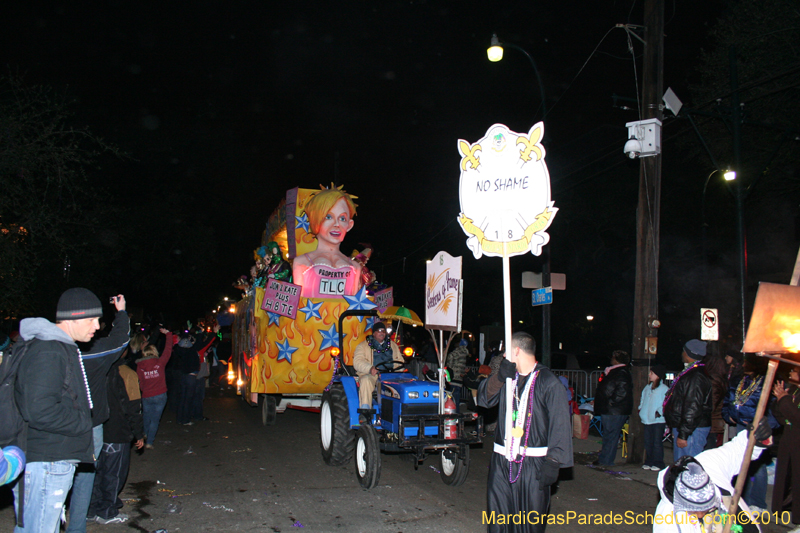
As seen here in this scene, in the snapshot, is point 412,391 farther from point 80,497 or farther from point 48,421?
point 48,421

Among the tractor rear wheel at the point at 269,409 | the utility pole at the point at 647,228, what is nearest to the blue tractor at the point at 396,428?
the utility pole at the point at 647,228

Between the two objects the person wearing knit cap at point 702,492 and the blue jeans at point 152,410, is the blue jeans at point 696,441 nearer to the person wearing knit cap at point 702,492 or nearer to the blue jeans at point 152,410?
the person wearing knit cap at point 702,492

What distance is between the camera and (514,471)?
429 centimetres

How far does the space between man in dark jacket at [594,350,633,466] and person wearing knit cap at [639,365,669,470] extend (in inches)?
10.9

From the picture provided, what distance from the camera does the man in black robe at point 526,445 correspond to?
13.7 feet

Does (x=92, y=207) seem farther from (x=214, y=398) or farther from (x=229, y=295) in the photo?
(x=229, y=295)

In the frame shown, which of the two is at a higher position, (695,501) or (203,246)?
(203,246)

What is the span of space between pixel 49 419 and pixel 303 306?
7451mm

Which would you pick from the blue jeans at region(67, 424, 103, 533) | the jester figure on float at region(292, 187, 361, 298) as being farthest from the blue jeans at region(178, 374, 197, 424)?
the blue jeans at region(67, 424, 103, 533)

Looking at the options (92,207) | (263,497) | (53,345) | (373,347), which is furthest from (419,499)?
(92,207)

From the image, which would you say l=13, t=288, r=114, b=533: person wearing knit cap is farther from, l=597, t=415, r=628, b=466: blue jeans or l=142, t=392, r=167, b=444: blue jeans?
l=597, t=415, r=628, b=466: blue jeans

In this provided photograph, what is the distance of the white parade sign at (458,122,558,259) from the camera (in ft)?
16.8

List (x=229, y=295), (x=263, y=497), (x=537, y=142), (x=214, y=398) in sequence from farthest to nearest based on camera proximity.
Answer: (x=229, y=295), (x=214, y=398), (x=263, y=497), (x=537, y=142)

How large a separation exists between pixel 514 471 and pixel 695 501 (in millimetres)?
1456
